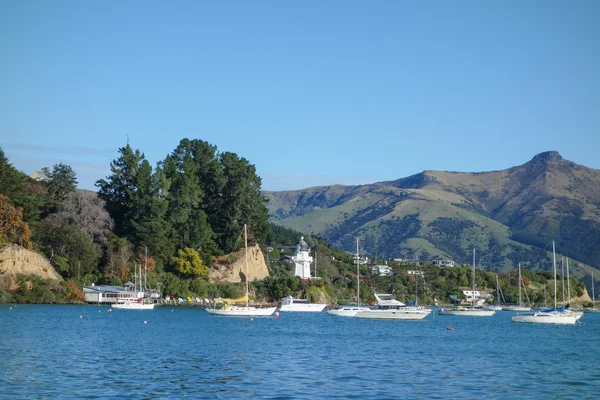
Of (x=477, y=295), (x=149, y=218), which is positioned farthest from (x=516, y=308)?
(x=149, y=218)

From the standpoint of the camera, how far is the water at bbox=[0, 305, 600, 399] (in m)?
31.3

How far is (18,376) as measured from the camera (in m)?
32.8

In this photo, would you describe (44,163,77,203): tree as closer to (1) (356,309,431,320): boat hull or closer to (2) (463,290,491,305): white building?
(1) (356,309,431,320): boat hull

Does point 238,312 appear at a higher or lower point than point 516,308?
higher

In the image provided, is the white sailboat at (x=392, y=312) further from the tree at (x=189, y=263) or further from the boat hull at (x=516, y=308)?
the boat hull at (x=516, y=308)

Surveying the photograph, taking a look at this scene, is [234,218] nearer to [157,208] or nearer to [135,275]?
[157,208]

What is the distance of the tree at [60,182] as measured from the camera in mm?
113438

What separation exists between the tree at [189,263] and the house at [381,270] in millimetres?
64170

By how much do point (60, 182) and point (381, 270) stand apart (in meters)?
86.3

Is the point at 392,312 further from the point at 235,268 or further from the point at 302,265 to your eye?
the point at 302,265

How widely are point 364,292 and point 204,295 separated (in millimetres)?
41764

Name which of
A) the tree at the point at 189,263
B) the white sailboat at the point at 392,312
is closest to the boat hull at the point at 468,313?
the white sailboat at the point at 392,312

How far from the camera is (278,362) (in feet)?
135

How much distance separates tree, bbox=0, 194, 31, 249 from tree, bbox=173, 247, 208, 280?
22125mm
